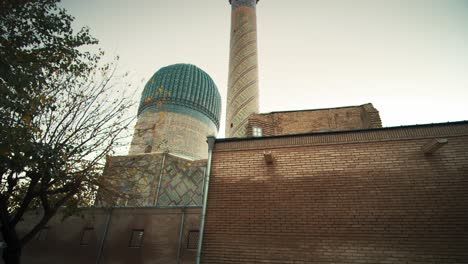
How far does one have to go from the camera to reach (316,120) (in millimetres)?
9570

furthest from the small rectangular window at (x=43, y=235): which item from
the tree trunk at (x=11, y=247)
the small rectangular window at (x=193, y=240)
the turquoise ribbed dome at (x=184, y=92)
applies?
the turquoise ribbed dome at (x=184, y=92)

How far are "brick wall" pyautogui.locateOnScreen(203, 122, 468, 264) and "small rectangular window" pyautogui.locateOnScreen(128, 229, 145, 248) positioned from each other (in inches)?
187

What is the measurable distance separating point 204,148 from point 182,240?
36.0ft

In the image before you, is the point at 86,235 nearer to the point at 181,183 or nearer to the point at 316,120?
the point at 181,183

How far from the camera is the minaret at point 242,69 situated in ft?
41.7

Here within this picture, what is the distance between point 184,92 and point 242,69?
22.9 feet

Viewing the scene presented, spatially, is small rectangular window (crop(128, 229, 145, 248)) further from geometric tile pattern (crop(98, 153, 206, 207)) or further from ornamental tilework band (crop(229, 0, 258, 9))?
ornamental tilework band (crop(229, 0, 258, 9))

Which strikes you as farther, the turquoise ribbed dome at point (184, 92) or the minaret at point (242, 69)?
the turquoise ribbed dome at point (184, 92)

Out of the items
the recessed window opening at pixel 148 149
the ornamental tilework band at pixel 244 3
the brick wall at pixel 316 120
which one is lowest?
the brick wall at pixel 316 120

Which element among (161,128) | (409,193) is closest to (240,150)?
(409,193)

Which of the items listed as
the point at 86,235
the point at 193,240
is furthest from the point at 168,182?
the point at 193,240

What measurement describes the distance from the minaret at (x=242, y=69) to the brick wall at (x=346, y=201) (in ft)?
17.7

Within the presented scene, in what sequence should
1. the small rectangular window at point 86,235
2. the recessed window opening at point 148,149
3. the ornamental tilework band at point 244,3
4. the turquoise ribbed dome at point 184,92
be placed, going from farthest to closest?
the turquoise ribbed dome at point 184,92 < the ornamental tilework band at point 244,3 < the recessed window opening at point 148,149 < the small rectangular window at point 86,235

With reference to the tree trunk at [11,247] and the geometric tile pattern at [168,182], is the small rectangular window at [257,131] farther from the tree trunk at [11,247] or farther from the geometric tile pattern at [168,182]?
the tree trunk at [11,247]
